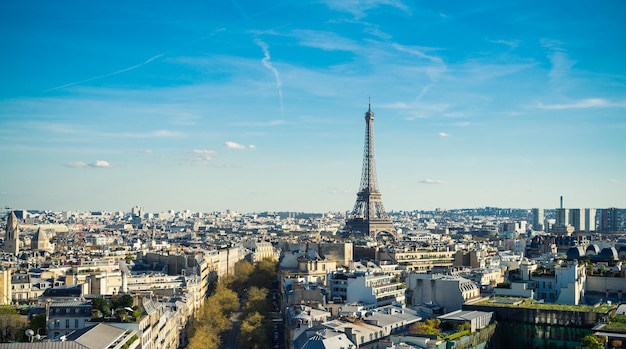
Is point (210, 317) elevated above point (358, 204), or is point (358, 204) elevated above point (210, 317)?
point (358, 204)

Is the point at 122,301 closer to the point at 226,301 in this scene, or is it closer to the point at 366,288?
the point at 366,288

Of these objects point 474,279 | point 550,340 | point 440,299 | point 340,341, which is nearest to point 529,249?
point 474,279

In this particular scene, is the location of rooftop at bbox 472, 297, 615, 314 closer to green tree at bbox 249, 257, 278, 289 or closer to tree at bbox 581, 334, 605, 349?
tree at bbox 581, 334, 605, 349

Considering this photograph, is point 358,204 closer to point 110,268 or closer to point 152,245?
point 152,245

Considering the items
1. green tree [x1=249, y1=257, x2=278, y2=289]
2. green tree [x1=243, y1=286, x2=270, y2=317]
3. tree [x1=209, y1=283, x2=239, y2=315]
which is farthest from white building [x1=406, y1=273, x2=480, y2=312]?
green tree [x1=249, y1=257, x2=278, y2=289]

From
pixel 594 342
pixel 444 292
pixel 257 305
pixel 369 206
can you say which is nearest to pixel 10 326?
pixel 257 305

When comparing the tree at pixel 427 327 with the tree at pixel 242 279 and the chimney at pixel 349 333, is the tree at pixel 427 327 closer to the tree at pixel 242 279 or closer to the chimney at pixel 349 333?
the chimney at pixel 349 333

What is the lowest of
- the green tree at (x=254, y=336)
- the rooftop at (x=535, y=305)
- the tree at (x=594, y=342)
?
the green tree at (x=254, y=336)

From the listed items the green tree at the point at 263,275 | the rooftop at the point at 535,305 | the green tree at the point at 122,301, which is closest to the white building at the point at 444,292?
the rooftop at the point at 535,305
